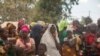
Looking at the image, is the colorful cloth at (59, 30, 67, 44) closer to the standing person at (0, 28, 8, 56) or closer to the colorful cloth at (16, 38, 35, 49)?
the colorful cloth at (16, 38, 35, 49)

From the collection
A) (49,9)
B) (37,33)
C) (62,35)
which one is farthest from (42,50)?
(49,9)

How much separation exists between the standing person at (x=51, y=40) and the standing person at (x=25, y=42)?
3.04 feet

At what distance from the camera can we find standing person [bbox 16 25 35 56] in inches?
346

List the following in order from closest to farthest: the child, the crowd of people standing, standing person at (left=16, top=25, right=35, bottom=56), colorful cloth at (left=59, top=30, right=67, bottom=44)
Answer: standing person at (left=16, top=25, right=35, bottom=56) → the crowd of people standing → the child → colorful cloth at (left=59, top=30, right=67, bottom=44)

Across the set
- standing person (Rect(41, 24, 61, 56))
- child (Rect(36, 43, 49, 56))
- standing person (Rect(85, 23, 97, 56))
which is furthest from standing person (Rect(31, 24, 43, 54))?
standing person (Rect(85, 23, 97, 56))

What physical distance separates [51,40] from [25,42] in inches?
47.7

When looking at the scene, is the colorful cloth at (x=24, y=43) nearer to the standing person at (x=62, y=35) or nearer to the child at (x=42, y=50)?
the child at (x=42, y=50)

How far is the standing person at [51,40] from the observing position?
391 inches

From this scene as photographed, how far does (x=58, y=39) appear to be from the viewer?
10.1 metres

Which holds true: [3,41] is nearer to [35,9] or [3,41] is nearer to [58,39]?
[58,39]

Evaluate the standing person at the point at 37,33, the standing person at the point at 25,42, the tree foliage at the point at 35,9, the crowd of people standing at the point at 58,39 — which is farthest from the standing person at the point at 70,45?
the tree foliage at the point at 35,9

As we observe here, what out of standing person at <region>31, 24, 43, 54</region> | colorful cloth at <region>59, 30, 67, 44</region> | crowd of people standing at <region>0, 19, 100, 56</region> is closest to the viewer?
crowd of people standing at <region>0, 19, 100, 56</region>

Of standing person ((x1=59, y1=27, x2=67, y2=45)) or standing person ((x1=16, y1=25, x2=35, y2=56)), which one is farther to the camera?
standing person ((x1=59, y1=27, x2=67, y2=45))

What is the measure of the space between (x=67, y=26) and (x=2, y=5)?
782 inches
